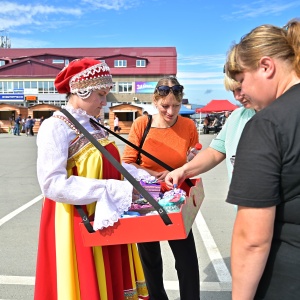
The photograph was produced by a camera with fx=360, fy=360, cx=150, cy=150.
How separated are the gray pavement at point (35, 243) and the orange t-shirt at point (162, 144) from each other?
1221 millimetres

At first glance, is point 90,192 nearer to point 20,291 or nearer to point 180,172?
point 180,172

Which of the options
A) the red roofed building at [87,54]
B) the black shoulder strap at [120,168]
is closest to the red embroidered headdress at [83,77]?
the black shoulder strap at [120,168]

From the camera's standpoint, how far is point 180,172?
98.3 inches

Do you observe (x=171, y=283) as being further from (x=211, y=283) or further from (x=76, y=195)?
(x=76, y=195)

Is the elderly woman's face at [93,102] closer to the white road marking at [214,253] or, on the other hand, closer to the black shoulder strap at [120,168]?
the black shoulder strap at [120,168]

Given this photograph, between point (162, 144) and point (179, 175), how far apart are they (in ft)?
1.44

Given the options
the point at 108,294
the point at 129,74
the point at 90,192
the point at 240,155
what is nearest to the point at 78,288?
the point at 108,294

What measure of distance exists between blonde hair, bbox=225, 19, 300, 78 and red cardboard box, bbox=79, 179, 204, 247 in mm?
781

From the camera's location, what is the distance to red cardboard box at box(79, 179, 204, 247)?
1707 mm

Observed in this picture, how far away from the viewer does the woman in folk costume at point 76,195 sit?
184 centimetres

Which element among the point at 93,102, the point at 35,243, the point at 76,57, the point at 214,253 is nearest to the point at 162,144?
the point at 93,102

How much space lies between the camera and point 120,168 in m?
1.87

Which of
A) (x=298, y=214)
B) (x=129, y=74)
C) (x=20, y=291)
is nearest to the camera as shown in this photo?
(x=298, y=214)

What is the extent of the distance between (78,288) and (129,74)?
167 ft
